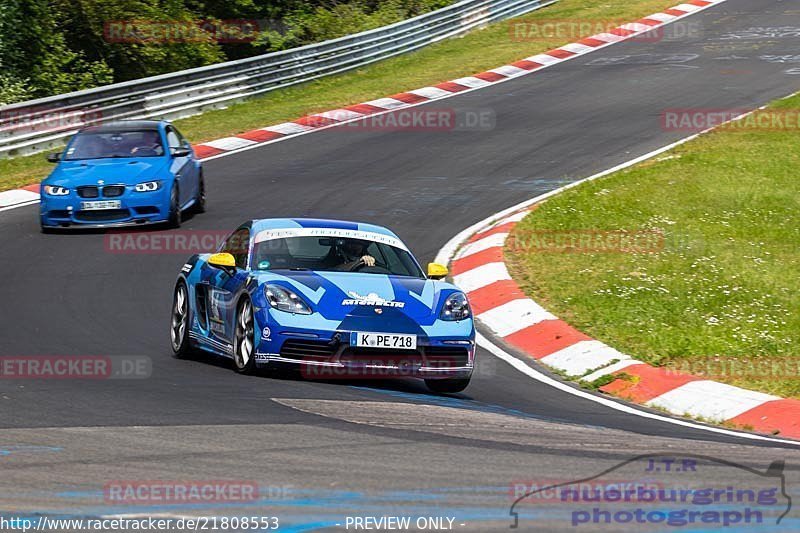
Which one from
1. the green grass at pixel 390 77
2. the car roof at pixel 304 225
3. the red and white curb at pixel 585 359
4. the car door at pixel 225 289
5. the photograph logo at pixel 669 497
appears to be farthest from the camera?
the green grass at pixel 390 77

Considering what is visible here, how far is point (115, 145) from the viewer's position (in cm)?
1820

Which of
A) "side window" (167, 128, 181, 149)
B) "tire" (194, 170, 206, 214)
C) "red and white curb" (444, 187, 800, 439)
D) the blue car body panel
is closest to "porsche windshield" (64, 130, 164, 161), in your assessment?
"side window" (167, 128, 181, 149)

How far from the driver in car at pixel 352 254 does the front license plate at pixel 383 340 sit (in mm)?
1141

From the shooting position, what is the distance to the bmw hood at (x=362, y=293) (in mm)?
9945

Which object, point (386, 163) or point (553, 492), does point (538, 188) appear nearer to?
point (386, 163)

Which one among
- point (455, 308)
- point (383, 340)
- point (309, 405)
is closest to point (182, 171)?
point (455, 308)

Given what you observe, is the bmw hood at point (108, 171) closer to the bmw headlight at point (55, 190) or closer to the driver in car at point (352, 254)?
the bmw headlight at point (55, 190)

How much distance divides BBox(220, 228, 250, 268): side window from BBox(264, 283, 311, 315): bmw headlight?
0.78 meters

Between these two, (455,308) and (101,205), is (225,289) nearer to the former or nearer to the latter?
(455,308)

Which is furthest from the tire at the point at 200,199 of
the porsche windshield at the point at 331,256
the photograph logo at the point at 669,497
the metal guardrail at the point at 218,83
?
the photograph logo at the point at 669,497

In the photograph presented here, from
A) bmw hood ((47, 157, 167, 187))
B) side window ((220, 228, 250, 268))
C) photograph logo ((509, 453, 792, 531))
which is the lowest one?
bmw hood ((47, 157, 167, 187))

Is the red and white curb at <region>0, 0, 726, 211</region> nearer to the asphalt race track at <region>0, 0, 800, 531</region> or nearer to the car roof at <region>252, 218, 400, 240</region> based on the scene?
the asphalt race track at <region>0, 0, 800, 531</region>

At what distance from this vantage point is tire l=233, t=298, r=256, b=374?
398 inches

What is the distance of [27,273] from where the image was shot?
14711 mm
